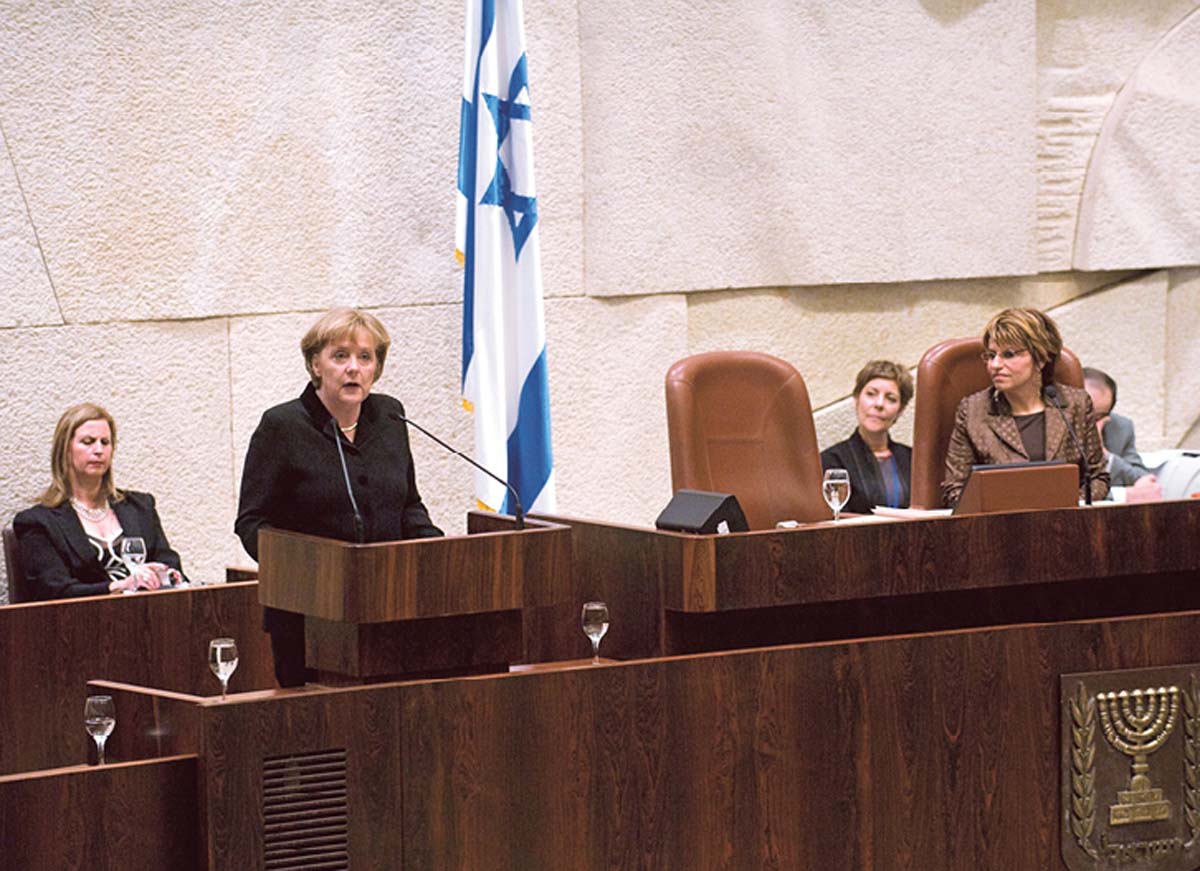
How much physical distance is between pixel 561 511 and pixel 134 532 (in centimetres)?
166

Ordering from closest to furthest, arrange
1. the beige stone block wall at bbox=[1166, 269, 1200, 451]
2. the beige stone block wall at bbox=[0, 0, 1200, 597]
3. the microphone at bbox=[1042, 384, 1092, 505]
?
the microphone at bbox=[1042, 384, 1092, 505] < the beige stone block wall at bbox=[0, 0, 1200, 597] < the beige stone block wall at bbox=[1166, 269, 1200, 451]

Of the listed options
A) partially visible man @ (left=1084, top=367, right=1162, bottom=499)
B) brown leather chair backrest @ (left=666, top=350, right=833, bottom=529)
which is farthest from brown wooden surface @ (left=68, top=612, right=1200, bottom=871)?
partially visible man @ (left=1084, top=367, right=1162, bottom=499)

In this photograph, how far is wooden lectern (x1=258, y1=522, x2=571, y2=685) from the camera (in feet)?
12.0

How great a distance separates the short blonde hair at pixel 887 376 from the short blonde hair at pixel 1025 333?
44.2 inches

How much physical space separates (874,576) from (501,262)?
91.5 inches

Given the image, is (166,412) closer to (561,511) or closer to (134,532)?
(134,532)

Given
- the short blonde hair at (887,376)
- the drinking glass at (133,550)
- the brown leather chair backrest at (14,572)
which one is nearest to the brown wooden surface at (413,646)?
the drinking glass at (133,550)

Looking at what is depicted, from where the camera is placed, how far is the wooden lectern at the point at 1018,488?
14.5 feet

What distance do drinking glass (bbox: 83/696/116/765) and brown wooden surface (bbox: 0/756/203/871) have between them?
0.21 meters

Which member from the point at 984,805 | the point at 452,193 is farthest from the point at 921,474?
the point at 452,193

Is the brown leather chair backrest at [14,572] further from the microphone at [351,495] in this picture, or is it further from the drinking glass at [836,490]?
the drinking glass at [836,490]

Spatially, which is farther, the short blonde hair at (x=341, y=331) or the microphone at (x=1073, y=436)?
the microphone at (x=1073, y=436)

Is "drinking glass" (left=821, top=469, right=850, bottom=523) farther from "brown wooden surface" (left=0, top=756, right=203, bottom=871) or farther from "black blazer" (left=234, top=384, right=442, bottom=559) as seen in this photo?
"brown wooden surface" (left=0, top=756, right=203, bottom=871)

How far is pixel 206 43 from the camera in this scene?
6.14m
